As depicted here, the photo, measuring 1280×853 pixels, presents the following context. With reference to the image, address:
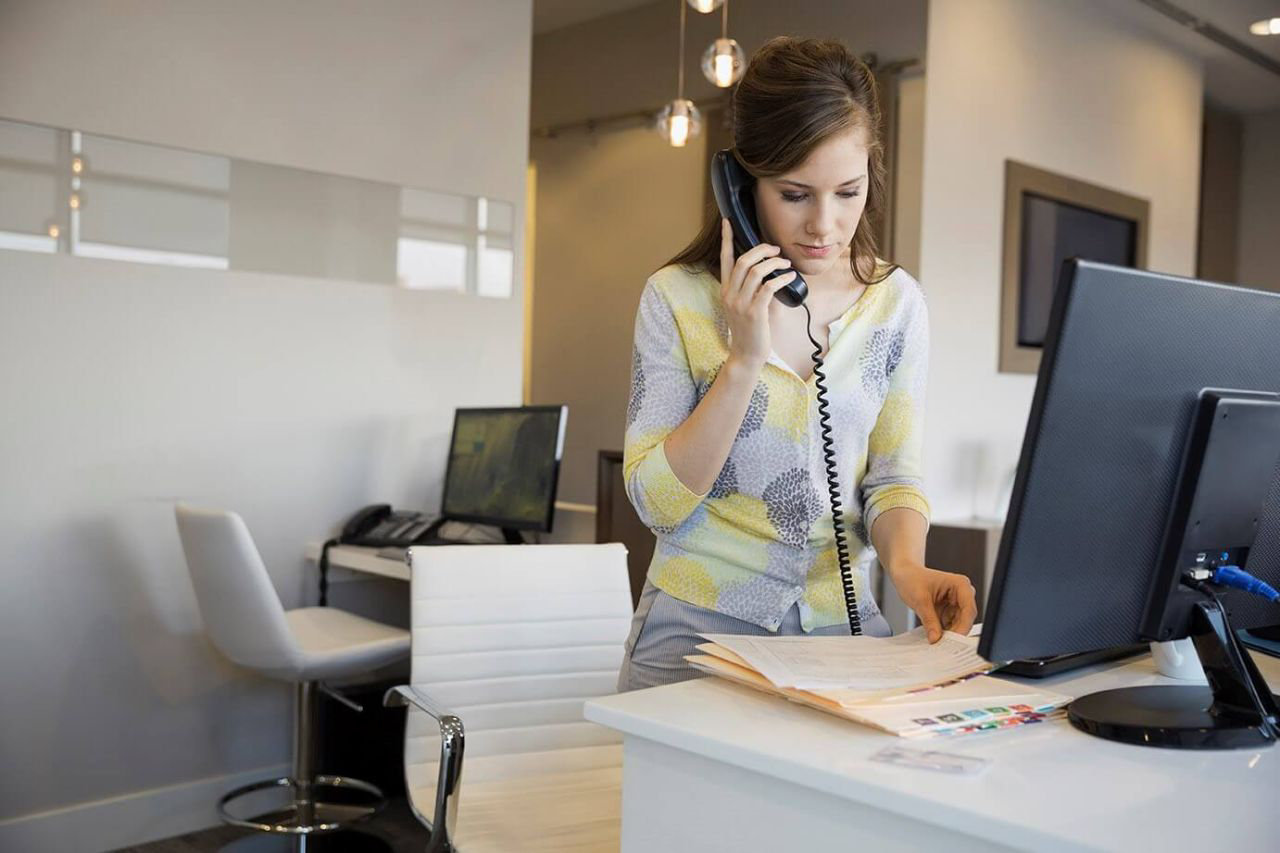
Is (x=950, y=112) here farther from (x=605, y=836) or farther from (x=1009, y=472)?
(x=605, y=836)

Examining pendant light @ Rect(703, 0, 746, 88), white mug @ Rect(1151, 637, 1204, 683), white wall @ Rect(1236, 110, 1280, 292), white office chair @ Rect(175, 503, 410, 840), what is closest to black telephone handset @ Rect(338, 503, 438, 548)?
white office chair @ Rect(175, 503, 410, 840)

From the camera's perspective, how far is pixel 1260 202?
732 centimetres

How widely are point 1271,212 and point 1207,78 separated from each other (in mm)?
1120

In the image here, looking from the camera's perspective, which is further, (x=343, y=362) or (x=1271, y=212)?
(x=1271, y=212)

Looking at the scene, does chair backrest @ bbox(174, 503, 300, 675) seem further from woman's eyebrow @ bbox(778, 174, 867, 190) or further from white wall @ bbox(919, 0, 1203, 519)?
white wall @ bbox(919, 0, 1203, 519)

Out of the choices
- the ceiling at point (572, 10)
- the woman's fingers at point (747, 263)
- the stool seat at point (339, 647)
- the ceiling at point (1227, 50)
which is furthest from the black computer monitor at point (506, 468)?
the ceiling at point (1227, 50)

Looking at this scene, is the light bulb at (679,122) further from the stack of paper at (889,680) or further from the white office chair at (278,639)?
the stack of paper at (889,680)

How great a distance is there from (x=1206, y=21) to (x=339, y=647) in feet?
16.9

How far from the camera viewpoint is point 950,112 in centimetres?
455

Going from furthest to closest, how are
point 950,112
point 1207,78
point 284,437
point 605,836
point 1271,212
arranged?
point 1271,212 < point 1207,78 < point 950,112 < point 284,437 < point 605,836

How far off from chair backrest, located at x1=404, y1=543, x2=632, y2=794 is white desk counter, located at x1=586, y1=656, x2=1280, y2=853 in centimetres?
85

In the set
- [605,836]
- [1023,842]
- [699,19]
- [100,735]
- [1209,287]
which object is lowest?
[100,735]

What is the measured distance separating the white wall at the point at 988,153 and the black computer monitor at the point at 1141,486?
3370 mm

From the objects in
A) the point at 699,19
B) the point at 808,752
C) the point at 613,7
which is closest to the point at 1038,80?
the point at 699,19
